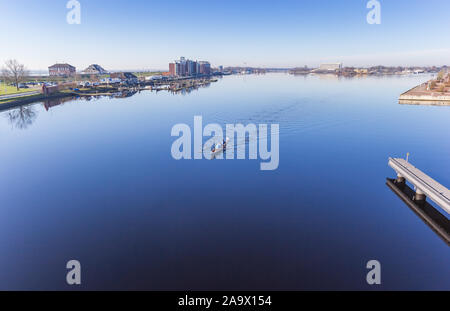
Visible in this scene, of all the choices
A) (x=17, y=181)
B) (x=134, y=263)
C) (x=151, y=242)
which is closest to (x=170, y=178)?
(x=151, y=242)

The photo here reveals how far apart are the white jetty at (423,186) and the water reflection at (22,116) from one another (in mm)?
59332

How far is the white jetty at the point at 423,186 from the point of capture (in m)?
18.8

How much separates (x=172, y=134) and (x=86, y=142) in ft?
42.6

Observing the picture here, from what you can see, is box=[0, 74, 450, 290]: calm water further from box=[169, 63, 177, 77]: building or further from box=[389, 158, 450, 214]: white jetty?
box=[169, 63, 177, 77]: building

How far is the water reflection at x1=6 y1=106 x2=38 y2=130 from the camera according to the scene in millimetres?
49719

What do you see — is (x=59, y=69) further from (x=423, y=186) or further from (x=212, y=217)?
(x=423, y=186)

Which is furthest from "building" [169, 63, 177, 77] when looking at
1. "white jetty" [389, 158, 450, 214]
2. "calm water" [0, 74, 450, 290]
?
"white jetty" [389, 158, 450, 214]

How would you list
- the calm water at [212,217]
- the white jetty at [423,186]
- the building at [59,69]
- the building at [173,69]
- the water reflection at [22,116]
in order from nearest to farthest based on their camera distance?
the calm water at [212,217] → the white jetty at [423,186] → the water reflection at [22,116] → the building at [59,69] → the building at [173,69]

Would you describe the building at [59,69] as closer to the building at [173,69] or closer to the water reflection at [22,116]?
the building at [173,69]

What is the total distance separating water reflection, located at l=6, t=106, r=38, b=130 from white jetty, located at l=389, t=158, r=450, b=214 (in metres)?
59.3

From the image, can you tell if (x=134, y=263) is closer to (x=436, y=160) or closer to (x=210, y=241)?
(x=210, y=241)

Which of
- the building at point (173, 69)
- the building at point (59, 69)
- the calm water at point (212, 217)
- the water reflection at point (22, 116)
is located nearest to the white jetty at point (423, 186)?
the calm water at point (212, 217)

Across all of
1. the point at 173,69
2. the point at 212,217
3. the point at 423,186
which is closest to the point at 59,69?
the point at 173,69

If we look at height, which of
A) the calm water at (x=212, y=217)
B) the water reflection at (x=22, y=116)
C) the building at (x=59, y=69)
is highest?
the building at (x=59, y=69)
